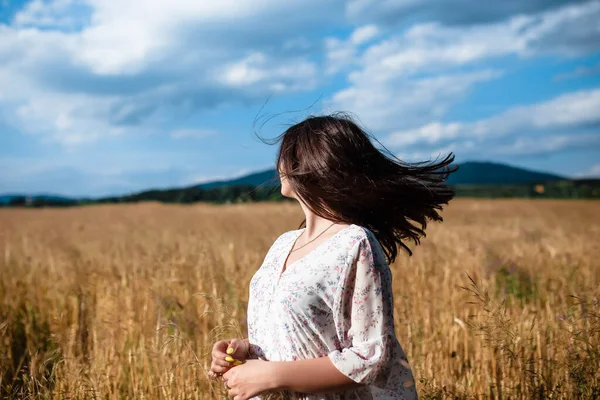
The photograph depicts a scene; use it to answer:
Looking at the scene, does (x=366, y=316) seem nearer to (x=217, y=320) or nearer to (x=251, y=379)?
(x=251, y=379)

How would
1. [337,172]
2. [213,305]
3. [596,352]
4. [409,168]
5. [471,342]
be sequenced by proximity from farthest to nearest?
[213,305] → [471,342] → [596,352] → [409,168] → [337,172]

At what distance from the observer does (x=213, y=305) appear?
145 inches

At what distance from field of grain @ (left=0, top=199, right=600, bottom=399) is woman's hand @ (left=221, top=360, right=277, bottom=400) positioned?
0.87ft

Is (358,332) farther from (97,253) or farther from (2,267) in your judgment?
(97,253)

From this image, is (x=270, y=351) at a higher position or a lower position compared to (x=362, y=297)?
lower

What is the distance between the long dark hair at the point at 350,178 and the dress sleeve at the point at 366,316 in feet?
0.73

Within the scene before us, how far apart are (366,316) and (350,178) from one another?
437 mm

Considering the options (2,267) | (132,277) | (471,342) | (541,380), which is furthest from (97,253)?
(541,380)

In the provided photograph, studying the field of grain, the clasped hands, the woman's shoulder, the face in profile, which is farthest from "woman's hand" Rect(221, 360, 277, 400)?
the face in profile

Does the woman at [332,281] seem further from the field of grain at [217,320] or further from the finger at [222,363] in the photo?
the field of grain at [217,320]

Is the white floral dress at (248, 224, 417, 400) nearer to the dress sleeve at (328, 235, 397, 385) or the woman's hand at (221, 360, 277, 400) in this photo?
the dress sleeve at (328, 235, 397, 385)

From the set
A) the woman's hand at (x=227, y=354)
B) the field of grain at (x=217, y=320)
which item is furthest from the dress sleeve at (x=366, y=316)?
the field of grain at (x=217, y=320)

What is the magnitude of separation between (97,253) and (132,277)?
238 cm

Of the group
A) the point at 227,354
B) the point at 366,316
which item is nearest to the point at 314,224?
the point at 366,316
